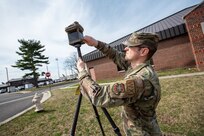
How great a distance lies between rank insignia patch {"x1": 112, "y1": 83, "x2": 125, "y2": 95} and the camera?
41.6 inches

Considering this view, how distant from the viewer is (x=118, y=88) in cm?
107

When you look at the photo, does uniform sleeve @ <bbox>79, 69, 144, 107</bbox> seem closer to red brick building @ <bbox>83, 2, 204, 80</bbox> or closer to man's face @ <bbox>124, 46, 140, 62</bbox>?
man's face @ <bbox>124, 46, 140, 62</bbox>

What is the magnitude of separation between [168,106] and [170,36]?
9.47 m

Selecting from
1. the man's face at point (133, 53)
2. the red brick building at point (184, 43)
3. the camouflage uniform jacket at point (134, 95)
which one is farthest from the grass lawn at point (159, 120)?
the red brick building at point (184, 43)

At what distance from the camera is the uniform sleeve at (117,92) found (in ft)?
3.47

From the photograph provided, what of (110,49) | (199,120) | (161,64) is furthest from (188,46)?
(110,49)

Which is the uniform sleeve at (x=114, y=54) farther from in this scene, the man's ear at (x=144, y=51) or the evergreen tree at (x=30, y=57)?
the evergreen tree at (x=30, y=57)

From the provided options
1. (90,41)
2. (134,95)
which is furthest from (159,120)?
(134,95)

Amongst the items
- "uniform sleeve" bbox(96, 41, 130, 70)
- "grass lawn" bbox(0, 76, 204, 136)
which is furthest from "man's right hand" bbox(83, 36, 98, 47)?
"grass lawn" bbox(0, 76, 204, 136)

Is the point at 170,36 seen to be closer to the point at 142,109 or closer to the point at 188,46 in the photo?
the point at 188,46

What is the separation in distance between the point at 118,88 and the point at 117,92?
0.03 metres

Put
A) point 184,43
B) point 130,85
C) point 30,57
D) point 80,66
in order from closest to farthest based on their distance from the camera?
point 130,85 < point 80,66 < point 184,43 < point 30,57

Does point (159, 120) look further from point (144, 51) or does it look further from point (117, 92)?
point (117, 92)

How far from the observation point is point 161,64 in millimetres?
13766
